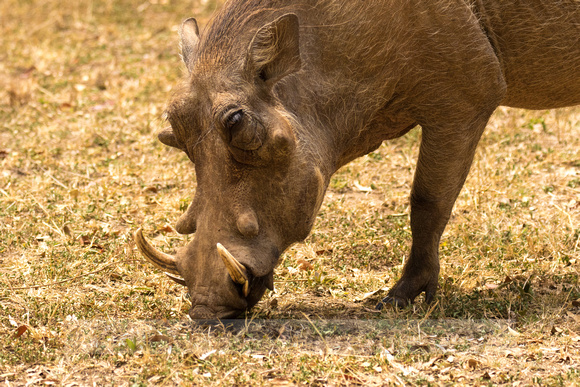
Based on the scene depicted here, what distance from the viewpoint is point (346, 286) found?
4.12 meters

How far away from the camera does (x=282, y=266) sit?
433 centimetres

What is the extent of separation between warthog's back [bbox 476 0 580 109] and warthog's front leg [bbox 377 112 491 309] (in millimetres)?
394

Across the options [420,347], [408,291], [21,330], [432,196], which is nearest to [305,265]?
[408,291]

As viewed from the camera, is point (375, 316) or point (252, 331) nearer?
point (252, 331)

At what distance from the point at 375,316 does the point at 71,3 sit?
726 cm

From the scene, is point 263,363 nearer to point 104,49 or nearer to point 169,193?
point 169,193

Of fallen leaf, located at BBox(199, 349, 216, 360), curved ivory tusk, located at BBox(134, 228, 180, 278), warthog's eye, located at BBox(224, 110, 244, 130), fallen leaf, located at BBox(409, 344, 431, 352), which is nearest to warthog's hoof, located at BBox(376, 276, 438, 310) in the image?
fallen leaf, located at BBox(409, 344, 431, 352)

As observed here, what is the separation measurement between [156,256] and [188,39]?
3.50ft

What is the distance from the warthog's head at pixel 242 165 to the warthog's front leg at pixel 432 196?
0.74 meters

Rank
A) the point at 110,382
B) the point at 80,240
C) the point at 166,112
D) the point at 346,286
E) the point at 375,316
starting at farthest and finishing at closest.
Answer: the point at 80,240 → the point at 346,286 → the point at 375,316 → the point at 166,112 → the point at 110,382

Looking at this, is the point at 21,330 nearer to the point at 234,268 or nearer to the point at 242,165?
the point at 234,268

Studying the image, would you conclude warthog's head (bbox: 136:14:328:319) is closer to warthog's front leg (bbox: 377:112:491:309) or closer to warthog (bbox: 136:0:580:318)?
warthog (bbox: 136:0:580:318)

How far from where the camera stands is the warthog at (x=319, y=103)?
312cm

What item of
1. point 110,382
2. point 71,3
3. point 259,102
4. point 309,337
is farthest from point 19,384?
point 71,3
